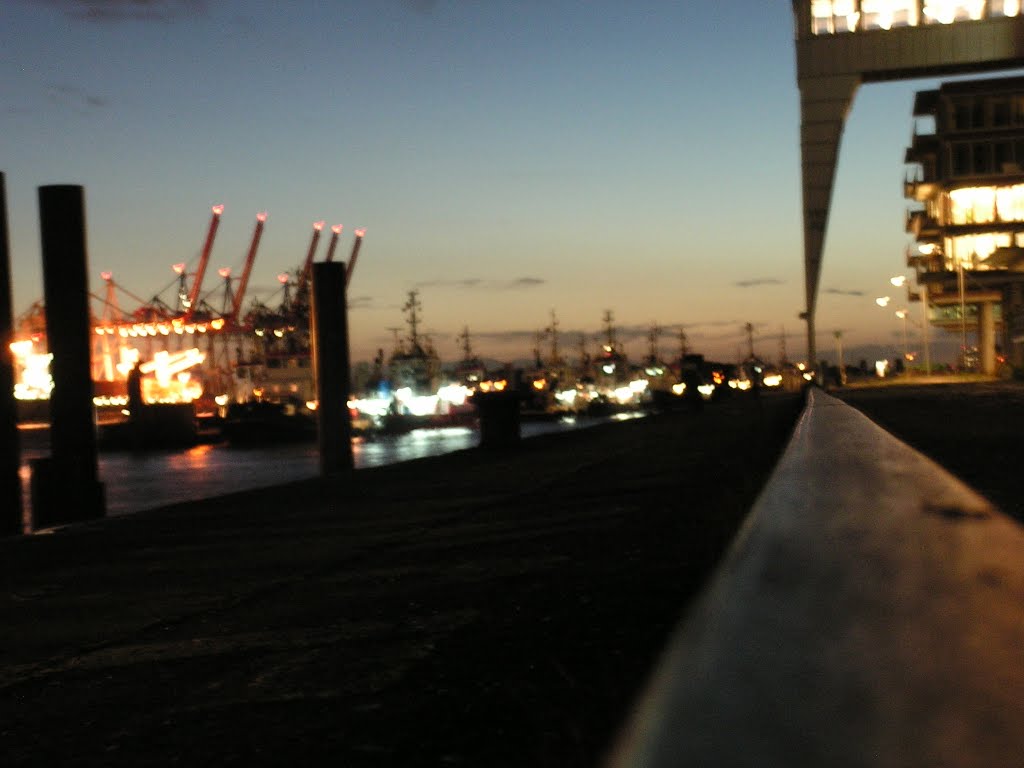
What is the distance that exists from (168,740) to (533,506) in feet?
22.7

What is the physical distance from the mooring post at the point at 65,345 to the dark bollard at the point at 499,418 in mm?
7886

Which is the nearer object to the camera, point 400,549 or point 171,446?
point 400,549

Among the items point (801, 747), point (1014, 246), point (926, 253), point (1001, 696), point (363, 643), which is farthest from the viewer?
point (926, 253)

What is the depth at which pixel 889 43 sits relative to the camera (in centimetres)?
2330

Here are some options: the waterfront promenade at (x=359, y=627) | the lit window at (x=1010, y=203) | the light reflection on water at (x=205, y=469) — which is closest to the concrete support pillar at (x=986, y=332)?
the lit window at (x=1010, y=203)

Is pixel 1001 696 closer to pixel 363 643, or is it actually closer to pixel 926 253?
pixel 363 643

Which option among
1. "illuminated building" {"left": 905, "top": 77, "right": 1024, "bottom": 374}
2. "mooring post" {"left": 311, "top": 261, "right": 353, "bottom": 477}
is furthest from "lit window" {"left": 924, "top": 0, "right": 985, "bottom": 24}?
"illuminated building" {"left": 905, "top": 77, "right": 1024, "bottom": 374}

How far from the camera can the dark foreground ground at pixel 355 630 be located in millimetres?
3174

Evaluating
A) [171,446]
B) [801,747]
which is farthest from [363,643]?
[171,446]

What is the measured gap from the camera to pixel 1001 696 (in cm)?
306

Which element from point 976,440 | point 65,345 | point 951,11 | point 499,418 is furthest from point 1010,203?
point 65,345

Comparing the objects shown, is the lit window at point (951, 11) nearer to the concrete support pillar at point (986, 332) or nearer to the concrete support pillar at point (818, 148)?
the concrete support pillar at point (818, 148)

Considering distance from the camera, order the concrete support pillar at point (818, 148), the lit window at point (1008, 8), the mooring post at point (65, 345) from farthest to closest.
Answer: the concrete support pillar at point (818, 148), the lit window at point (1008, 8), the mooring post at point (65, 345)

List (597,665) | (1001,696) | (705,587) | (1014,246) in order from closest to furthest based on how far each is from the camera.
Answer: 1. (1001,696)
2. (597,665)
3. (705,587)
4. (1014,246)
